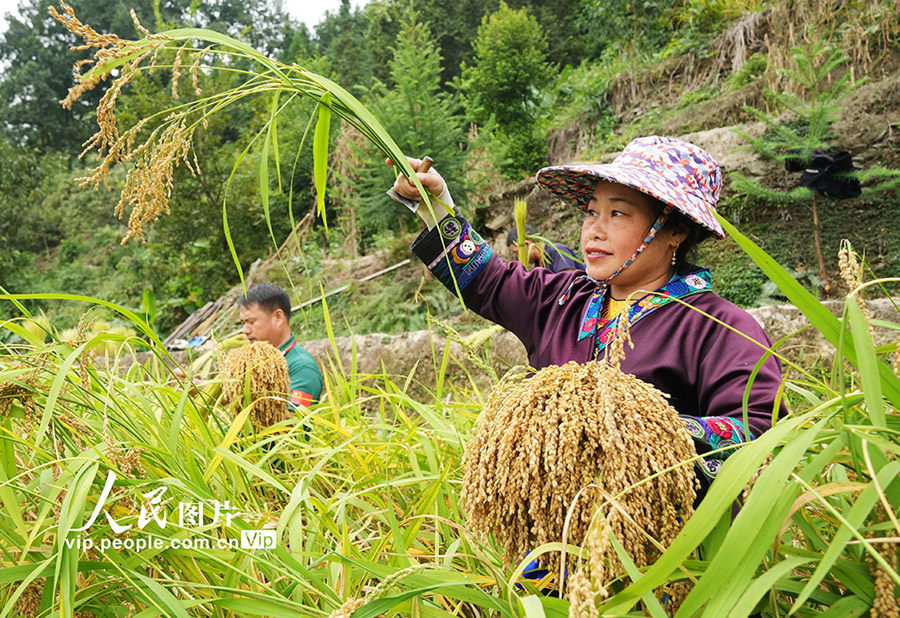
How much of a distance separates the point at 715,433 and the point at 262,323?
2.49 metres

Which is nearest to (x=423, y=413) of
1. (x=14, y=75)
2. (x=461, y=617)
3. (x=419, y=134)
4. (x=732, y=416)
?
(x=461, y=617)

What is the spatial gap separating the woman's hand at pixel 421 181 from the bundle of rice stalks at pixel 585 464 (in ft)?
2.77

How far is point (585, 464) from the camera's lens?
0.67m

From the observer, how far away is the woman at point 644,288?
1.07 meters

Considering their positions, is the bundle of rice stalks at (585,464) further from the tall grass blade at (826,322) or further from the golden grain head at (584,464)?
the tall grass blade at (826,322)

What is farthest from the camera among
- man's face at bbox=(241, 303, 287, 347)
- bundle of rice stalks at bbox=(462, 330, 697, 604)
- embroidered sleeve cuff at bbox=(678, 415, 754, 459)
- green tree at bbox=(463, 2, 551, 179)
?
green tree at bbox=(463, 2, 551, 179)

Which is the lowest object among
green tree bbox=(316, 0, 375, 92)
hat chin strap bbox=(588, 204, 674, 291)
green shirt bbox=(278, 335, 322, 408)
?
green shirt bbox=(278, 335, 322, 408)

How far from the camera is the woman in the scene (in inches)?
42.0

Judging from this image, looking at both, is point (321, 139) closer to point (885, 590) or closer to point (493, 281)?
point (493, 281)

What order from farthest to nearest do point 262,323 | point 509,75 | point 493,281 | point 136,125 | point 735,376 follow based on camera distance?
point 509,75, point 262,323, point 493,281, point 735,376, point 136,125

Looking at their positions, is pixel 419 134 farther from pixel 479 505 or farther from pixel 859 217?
pixel 479 505

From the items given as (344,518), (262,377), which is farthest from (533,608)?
(262,377)

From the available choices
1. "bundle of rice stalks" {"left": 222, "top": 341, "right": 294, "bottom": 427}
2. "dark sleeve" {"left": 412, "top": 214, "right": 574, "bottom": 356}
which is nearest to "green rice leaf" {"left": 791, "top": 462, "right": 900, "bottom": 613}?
"dark sleeve" {"left": 412, "top": 214, "right": 574, "bottom": 356}

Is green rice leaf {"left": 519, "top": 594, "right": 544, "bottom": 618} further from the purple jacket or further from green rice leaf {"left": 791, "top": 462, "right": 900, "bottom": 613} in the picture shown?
the purple jacket
